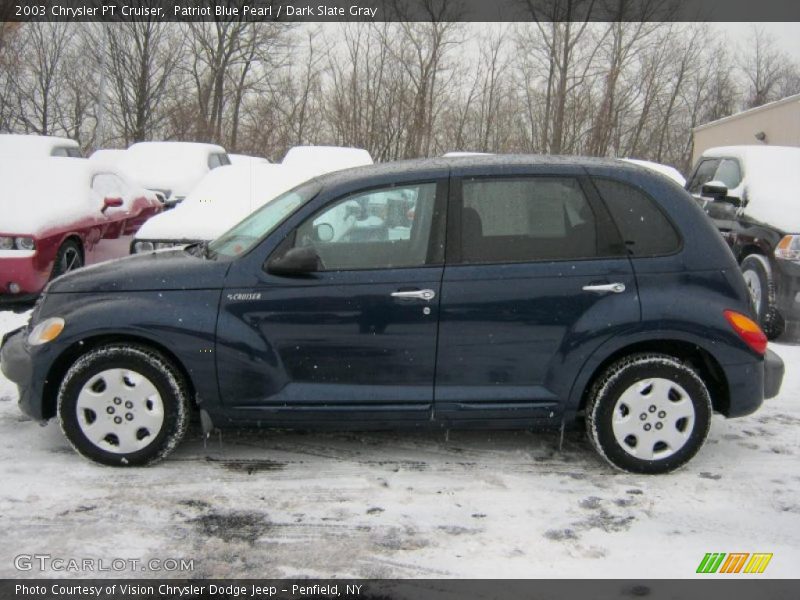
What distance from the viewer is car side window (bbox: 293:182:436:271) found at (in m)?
4.16

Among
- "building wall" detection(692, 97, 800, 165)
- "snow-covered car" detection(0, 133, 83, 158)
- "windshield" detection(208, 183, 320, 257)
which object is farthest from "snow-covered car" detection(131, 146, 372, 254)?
"building wall" detection(692, 97, 800, 165)

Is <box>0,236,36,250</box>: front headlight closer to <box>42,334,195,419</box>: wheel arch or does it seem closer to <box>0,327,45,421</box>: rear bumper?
<box>0,327,45,421</box>: rear bumper

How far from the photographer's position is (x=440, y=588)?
123 inches

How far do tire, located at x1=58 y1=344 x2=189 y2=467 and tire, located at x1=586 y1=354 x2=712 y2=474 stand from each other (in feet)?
7.42

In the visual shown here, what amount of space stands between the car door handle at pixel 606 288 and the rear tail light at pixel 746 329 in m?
0.58

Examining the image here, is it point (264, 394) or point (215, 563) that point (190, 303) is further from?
point (215, 563)

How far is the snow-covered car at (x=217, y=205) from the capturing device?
7.75 m

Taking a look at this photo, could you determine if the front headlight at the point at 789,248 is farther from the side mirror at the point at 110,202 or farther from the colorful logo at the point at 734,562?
the side mirror at the point at 110,202

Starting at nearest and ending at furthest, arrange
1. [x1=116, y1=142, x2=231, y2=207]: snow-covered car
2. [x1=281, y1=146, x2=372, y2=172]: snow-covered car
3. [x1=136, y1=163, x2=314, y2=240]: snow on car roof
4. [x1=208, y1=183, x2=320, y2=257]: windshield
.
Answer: [x1=208, y1=183, x2=320, y2=257]: windshield → [x1=136, y1=163, x2=314, y2=240]: snow on car roof → [x1=281, y1=146, x2=372, y2=172]: snow-covered car → [x1=116, y1=142, x2=231, y2=207]: snow-covered car

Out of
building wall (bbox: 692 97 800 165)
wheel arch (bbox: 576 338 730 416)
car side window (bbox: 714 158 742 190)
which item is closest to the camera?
wheel arch (bbox: 576 338 730 416)

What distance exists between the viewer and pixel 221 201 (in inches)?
339

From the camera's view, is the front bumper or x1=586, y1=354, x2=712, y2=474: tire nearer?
x1=586, y1=354, x2=712, y2=474: tire

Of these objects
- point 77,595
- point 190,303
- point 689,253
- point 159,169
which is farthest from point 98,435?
point 159,169
